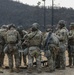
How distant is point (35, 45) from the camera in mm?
13906

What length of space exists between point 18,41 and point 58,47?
1.78m

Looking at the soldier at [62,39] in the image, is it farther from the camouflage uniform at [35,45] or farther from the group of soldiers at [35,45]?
the camouflage uniform at [35,45]

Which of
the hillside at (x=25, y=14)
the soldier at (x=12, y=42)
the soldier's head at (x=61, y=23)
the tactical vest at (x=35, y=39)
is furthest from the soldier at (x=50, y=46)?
the hillside at (x=25, y=14)

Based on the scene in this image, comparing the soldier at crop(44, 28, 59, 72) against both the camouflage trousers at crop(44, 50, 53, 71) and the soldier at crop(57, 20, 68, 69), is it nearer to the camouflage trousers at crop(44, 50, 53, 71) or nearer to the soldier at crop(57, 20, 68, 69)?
the camouflage trousers at crop(44, 50, 53, 71)

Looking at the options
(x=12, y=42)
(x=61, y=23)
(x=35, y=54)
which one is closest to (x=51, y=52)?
(x=35, y=54)


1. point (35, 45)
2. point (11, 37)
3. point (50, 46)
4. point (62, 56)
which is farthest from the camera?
point (62, 56)

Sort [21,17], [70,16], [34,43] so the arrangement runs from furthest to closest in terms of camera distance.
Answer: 1. [21,17]
2. [70,16]
3. [34,43]

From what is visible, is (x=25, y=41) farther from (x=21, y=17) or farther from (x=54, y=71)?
(x=21, y=17)

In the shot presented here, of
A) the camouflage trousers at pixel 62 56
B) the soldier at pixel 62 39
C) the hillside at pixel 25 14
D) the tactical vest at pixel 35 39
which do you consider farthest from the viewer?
the hillside at pixel 25 14

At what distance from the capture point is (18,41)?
1414cm

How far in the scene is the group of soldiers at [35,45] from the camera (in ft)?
45.5

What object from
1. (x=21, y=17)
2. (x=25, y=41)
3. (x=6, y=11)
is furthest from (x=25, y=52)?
(x=6, y=11)

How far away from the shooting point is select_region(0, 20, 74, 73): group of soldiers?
13.9 m

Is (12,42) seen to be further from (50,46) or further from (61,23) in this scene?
(61,23)
